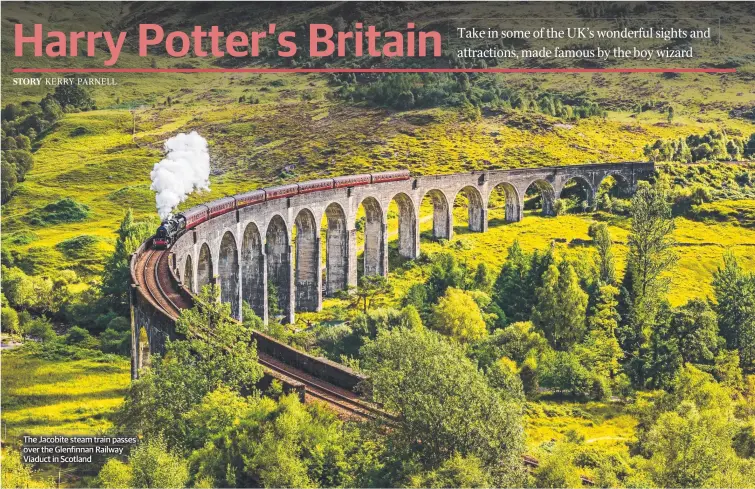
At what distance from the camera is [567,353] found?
59562 mm

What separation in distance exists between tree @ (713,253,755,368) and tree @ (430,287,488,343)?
16484 millimetres

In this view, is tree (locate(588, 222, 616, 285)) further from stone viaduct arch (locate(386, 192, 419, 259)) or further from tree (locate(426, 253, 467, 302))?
stone viaduct arch (locate(386, 192, 419, 259))

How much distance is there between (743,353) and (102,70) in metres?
152

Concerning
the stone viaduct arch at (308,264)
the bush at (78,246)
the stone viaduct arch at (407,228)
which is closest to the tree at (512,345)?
the stone viaduct arch at (308,264)

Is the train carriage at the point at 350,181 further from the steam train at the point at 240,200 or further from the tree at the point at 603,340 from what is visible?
the tree at the point at 603,340

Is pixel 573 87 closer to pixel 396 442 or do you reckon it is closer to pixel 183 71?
pixel 183 71

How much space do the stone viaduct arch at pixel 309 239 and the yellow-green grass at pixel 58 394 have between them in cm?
778

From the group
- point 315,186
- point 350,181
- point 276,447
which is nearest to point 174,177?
point 315,186

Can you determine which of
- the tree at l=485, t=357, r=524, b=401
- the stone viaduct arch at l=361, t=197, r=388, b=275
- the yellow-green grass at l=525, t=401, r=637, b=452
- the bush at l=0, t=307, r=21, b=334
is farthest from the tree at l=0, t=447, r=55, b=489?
the stone viaduct arch at l=361, t=197, r=388, b=275

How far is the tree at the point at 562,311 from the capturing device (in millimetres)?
62656

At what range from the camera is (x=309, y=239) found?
73.6 m

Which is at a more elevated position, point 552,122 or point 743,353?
point 552,122

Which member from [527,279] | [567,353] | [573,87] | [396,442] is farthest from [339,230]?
[573,87]

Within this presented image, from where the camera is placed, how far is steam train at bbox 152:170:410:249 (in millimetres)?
54562
